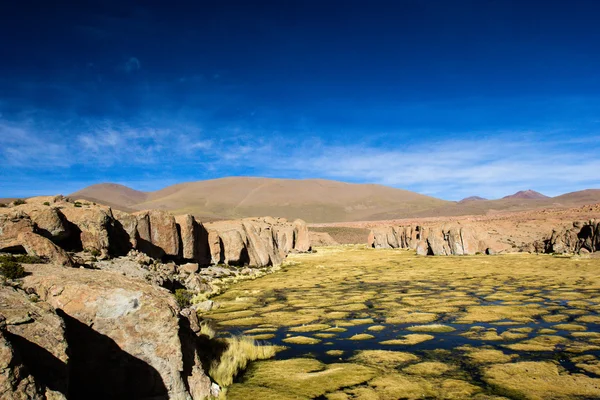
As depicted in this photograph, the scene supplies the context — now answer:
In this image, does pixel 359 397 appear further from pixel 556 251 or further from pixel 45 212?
pixel 556 251

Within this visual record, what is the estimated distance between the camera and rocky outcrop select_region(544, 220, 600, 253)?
35031 mm

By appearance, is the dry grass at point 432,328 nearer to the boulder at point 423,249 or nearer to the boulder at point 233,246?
the boulder at point 233,246

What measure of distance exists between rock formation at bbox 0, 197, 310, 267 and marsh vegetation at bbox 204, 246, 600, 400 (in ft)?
19.8

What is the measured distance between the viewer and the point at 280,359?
960 cm

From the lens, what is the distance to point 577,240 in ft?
122

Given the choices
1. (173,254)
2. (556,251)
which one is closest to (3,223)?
(173,254)

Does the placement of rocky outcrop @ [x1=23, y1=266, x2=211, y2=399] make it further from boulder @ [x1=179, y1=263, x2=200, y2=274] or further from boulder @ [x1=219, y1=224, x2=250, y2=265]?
boulder @ [x1=219, y1=224, x2=250, y2=265]

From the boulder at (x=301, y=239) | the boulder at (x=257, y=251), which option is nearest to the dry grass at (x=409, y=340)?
the boulder at (x=257, y=251)

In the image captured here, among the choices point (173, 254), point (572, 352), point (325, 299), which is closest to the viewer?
point (572, 352)

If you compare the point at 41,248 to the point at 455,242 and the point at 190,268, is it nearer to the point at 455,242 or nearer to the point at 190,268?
the point at 190,268

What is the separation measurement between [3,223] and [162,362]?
9.78 metres

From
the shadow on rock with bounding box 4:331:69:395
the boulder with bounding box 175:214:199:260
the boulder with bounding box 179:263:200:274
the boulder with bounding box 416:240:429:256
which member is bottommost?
the boulder with bounding box 416:240:429:256

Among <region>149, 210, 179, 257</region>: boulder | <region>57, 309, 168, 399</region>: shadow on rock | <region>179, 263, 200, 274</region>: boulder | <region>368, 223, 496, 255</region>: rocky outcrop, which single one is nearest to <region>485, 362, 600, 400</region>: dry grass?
<region>57, 309, 168, 399</region>: shadow on rock

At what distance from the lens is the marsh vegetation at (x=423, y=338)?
7.57m
